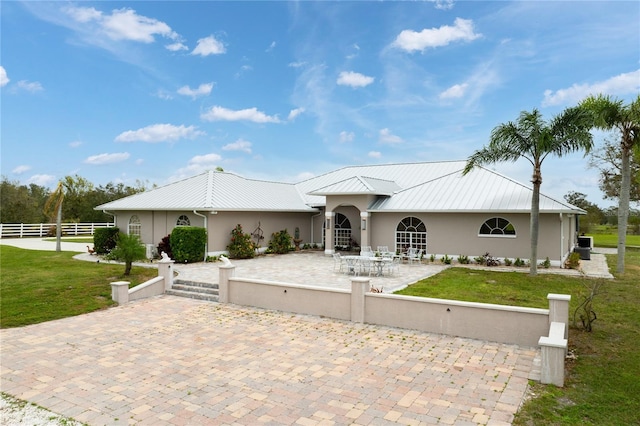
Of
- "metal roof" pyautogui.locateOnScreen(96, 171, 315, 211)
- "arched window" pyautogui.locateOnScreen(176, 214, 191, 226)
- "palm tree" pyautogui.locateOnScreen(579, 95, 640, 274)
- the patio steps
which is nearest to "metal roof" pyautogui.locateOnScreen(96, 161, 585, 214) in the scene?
"metal roof" pyautogui.locateOnScreen(96, 171, 315, 211)

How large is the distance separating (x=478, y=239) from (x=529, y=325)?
1116cm

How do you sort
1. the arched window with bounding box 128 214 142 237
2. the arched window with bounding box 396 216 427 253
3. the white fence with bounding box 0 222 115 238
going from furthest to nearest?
1. the white fence with bounding box 0 222 115 238
2. the arched window with bounding box 128 214 142 237
3. the arched window with bounding box 396 216 427 253

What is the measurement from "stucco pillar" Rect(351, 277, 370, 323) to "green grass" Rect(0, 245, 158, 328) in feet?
23.6

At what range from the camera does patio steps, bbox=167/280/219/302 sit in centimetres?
1250

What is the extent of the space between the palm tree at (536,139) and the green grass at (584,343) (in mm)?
2727

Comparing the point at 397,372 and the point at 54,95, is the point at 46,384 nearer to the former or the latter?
the point at 397,372

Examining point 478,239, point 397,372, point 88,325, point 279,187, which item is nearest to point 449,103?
point 478,239

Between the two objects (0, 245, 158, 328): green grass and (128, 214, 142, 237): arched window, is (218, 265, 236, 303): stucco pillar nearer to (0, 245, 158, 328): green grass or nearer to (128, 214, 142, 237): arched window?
(0, 245, 158, 328): green grass

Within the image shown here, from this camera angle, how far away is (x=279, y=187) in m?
27.0

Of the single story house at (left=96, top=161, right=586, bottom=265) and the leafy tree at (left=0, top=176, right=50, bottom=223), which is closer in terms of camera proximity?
the single story house at (left=96, top=161, right=586, bottom=265)

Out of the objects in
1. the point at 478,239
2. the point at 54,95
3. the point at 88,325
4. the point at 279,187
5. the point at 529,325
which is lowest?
the point at 88,325

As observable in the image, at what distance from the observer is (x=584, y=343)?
26.7 feet

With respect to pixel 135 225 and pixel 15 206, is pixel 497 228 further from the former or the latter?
pixel 15 206

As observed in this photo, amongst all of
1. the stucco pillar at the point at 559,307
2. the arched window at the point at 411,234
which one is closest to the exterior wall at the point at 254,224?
the arched window at the point at 411,234
